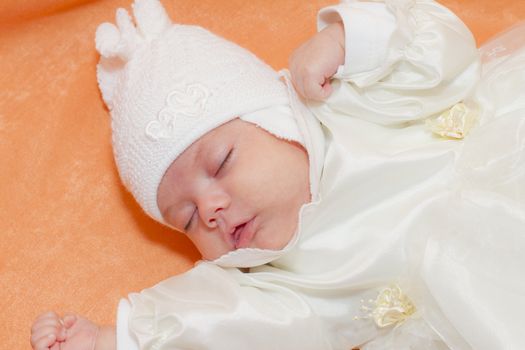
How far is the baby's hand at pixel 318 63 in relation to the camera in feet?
5.71

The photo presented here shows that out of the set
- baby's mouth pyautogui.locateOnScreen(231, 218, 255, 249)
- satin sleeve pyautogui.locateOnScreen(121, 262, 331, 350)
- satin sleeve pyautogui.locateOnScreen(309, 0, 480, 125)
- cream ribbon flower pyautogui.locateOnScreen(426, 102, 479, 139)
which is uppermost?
satin sleeve pyautogui.locateOnScreen(309, 0, 480, 125)

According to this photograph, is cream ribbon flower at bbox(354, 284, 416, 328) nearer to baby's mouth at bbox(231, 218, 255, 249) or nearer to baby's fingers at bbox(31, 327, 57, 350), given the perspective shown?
baby's mouth at bbox(231, 218, 255, 249)

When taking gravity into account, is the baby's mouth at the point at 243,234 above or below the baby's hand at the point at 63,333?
above

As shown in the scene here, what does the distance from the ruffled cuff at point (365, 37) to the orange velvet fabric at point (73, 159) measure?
20.8 inches

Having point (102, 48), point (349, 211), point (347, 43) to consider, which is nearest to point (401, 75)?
point (347, 43)

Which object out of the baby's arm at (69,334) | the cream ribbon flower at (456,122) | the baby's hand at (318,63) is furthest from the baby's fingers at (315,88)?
the baby's arm at (69,334)

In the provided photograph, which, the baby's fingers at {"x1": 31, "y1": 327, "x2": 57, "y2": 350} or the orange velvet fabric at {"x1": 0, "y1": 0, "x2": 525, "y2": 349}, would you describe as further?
the orange velvet fabric at {"x1": 0, "y1": 0, "x2": 525, "y2": 349}

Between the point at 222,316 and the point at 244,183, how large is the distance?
0.27 metres

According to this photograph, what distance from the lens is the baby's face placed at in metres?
1.72

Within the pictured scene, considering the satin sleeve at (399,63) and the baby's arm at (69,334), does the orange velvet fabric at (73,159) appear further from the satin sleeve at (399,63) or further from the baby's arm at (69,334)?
the satin sleeve at (399,63)

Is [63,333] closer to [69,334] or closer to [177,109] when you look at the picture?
[69,334]

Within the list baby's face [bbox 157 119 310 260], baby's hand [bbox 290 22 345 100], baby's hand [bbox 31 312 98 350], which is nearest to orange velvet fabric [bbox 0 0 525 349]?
baby's hand [bbox 31 312 98 350]

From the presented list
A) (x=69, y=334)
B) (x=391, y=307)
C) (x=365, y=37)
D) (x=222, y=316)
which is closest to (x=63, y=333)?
(x=69, y=334)

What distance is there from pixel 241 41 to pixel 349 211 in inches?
29.3
